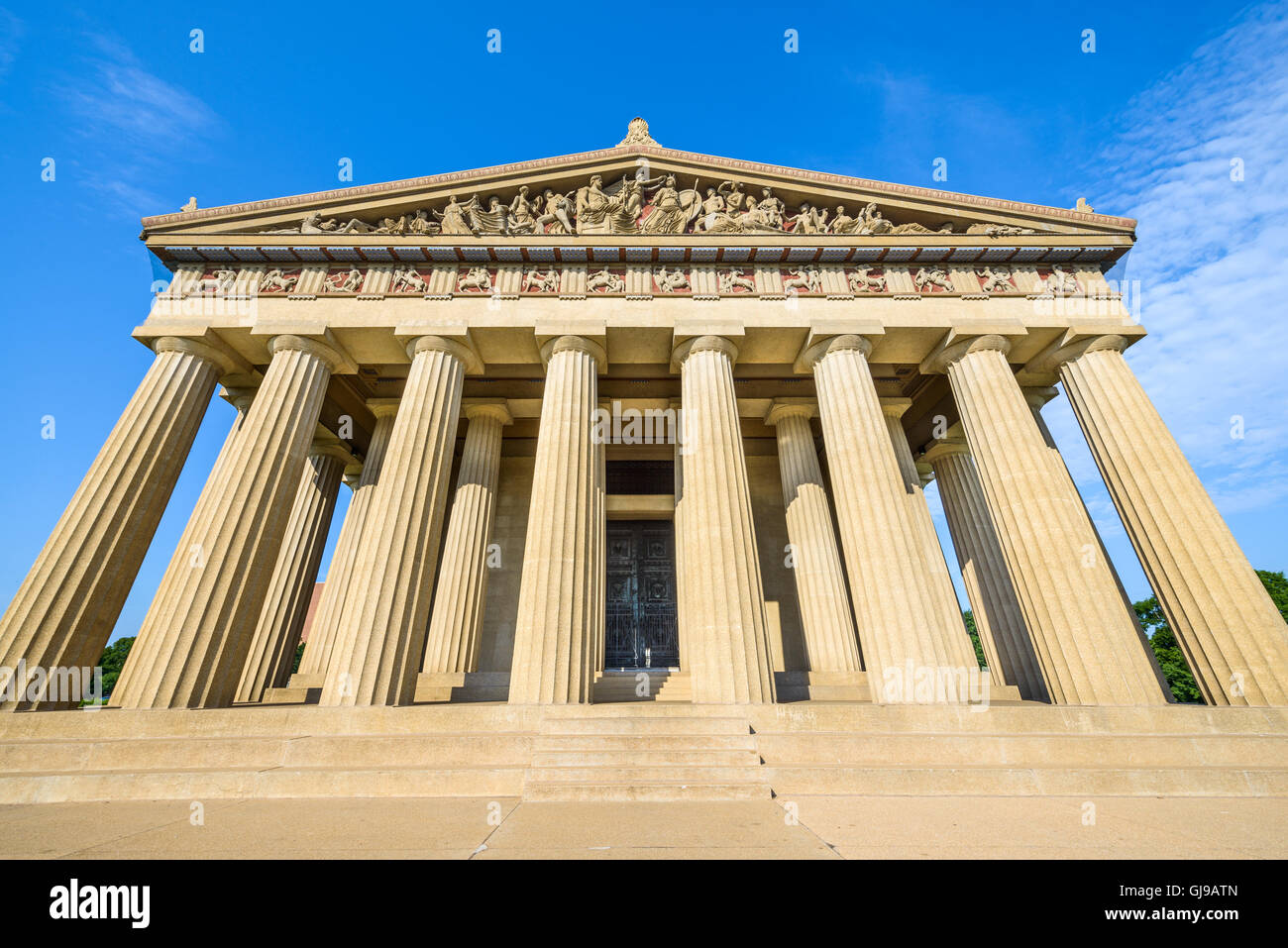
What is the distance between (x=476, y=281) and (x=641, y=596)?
1203cm

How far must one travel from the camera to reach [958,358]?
48.0 feet

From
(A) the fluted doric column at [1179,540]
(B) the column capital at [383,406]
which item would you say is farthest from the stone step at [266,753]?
(A) the fluted doric column at [1179,540]

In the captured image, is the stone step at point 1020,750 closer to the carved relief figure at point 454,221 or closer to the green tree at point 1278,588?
the carved relief figure at point 454,221

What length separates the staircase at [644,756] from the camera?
6.73m

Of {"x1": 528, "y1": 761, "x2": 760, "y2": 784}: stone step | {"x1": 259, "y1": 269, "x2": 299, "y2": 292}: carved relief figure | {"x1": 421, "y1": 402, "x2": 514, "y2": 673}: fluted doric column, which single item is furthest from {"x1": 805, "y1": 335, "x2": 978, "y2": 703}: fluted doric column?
{"x1": 259, "y1": 269, "x2": 299, "y2": 292}: carved relief figure

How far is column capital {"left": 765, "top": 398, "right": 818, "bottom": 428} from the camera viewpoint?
725 inches

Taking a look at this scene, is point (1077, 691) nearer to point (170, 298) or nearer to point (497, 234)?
point (497, 234)

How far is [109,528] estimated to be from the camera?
1170 centimetres

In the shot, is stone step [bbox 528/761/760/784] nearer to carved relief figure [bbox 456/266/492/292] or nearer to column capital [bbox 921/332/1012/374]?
carved relief figure [bbox 456/266/492/292]

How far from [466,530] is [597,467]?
591 centimetres

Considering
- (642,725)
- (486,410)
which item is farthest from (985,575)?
(486,410)

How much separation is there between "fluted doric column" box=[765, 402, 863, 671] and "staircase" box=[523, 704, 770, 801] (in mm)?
6877

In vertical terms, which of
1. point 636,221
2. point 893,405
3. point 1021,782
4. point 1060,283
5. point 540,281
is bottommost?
point 1021,782

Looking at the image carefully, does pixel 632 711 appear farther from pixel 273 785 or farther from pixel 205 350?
pixel 205 350
